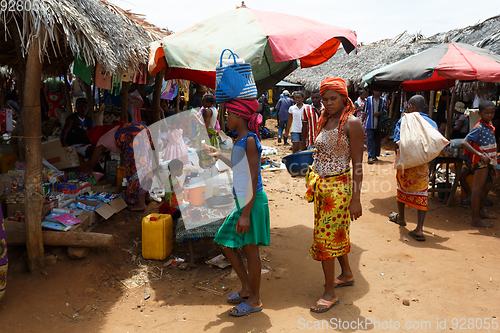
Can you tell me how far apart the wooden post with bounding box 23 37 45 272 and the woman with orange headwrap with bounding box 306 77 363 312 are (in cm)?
292

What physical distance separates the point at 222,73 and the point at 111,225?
2.90 meters

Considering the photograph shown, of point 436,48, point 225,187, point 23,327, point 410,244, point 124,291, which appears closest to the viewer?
point 23,327

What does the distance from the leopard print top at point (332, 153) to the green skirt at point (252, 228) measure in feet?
2.10

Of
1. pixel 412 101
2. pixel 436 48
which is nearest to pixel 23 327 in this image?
pixel 412 101

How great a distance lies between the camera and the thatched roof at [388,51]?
350 inches

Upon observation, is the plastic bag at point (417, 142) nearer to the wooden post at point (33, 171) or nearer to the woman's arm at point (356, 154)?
the woman's arm at point (356, 154)

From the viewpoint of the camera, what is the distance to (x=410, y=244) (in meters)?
4.66

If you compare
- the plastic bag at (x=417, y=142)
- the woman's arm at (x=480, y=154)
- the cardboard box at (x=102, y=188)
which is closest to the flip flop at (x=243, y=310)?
the plastic bag at (x=417, y=142)

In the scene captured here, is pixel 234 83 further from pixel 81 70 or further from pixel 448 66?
A: pixel 448 66

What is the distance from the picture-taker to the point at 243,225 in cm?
282

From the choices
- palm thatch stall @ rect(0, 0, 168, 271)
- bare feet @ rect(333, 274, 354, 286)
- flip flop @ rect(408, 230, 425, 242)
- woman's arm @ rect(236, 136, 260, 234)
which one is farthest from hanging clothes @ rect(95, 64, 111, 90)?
flip flop @ rect(408, 230, 425, 242)

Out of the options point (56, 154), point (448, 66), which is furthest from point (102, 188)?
point (448, 66)

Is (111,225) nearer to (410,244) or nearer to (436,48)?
(410,244)

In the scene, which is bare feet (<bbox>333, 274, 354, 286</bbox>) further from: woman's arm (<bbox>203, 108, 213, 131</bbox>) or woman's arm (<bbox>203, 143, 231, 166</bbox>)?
woman's arm (<bbox>203, 108, 213, 131</bbox>)
